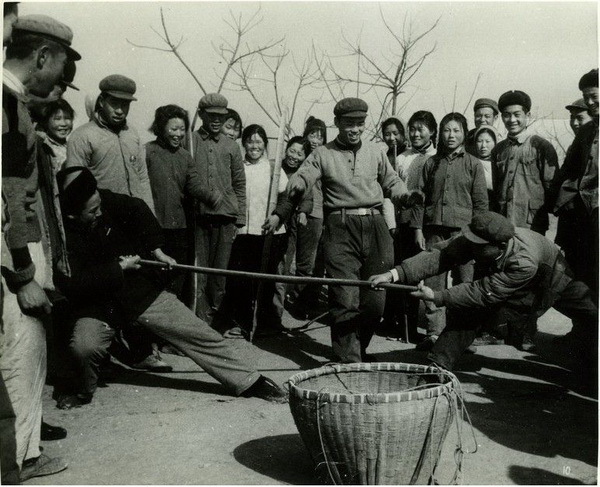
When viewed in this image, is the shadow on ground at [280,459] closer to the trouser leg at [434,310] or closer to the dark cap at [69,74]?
the dark cap at [69,74]

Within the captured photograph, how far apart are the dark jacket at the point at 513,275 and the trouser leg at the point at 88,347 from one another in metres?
2.12

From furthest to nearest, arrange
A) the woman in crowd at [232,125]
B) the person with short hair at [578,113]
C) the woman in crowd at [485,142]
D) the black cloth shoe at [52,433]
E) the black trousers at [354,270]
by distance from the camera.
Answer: the woman in crowd at [232,125], the woman in crowd at [485,142], the person with short hair at [578,113], the black trousers at [354,270], the black cloth shoe at [52,433]

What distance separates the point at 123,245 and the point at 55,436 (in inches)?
56.1

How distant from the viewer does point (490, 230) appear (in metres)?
5.06

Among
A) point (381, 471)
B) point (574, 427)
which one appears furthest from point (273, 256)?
point (381, 471)

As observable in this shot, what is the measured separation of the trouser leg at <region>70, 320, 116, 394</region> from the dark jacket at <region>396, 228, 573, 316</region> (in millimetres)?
2125

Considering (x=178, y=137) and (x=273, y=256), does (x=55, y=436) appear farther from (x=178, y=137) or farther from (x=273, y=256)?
(x=273, y=256)

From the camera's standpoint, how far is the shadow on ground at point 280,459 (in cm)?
382

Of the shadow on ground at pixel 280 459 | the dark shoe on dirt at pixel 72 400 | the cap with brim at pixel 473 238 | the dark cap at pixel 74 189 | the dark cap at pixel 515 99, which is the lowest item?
the dark shoe on dirt at pixel 72 400

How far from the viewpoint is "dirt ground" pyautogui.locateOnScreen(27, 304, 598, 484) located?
3.87 metres

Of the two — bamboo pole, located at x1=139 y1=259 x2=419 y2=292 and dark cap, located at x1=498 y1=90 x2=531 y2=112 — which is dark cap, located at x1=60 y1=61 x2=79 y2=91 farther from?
dark cap, located at x1=498 y1=90 x2=531 y2=112

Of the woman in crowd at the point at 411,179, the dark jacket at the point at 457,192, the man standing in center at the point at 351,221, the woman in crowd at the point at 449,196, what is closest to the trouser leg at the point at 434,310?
the woman in crowd at the point at 449,196

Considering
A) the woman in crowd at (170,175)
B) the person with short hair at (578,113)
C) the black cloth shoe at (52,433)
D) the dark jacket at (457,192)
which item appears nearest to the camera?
the black cloth shoe at (52,433)

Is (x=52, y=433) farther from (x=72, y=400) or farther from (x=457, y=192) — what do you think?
(x=457, y=192)
